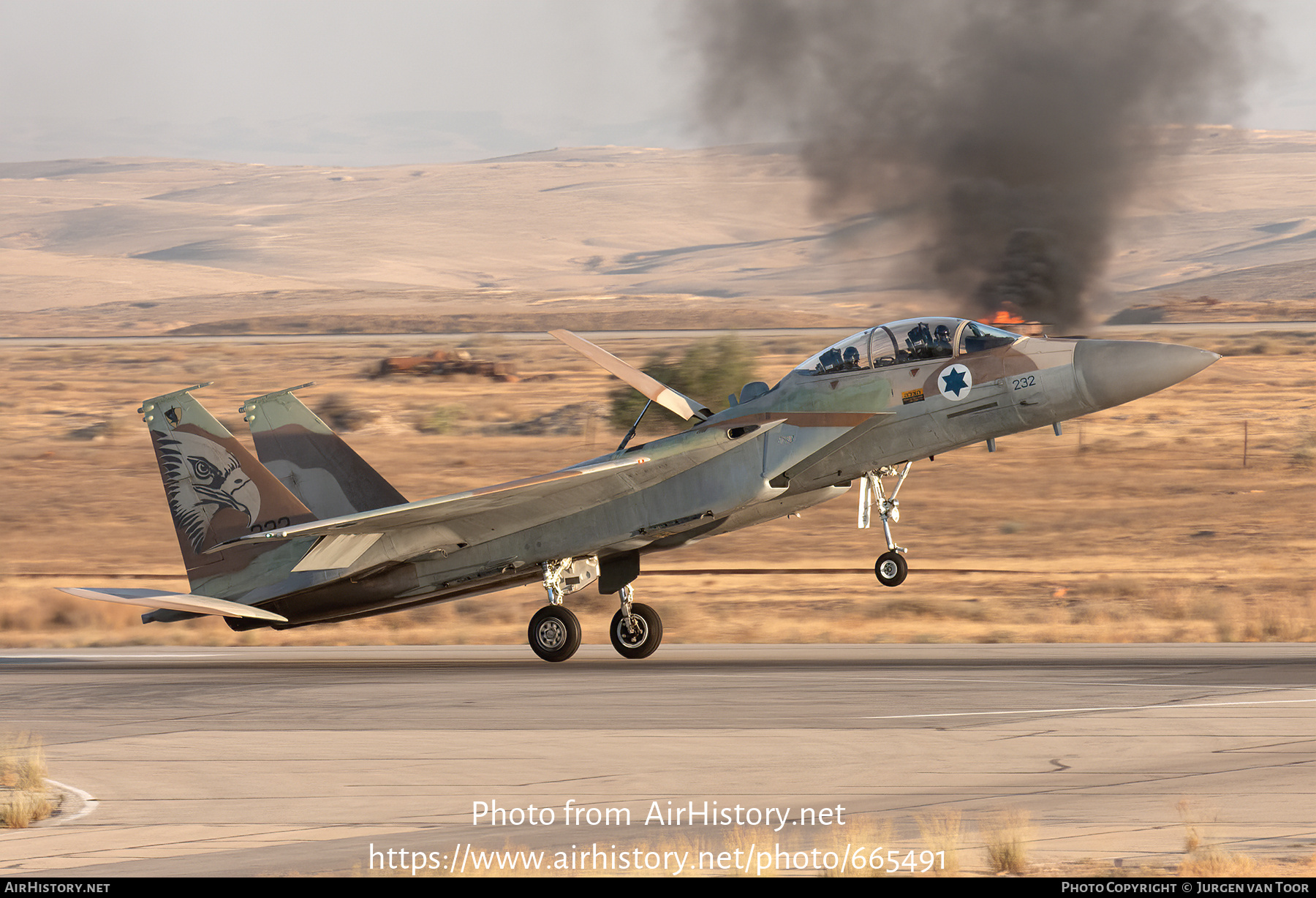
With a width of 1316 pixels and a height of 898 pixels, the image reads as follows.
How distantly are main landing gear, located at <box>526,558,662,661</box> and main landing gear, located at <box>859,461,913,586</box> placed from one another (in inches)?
150

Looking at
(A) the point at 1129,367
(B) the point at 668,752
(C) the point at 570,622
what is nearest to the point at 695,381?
(C) the point at 570,622

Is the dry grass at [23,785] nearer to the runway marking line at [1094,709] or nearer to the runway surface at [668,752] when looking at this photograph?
the runway surface at [668,752]

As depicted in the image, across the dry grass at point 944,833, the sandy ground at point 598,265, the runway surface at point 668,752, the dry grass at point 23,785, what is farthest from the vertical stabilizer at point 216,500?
the sandy ground at point 598,265

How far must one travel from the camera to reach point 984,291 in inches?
2067

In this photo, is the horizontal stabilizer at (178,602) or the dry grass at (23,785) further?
the horizontal stabilizer at (178,602)

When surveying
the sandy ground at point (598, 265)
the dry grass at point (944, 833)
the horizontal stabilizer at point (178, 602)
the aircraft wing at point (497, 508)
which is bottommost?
the dry grass at point (944, 833)

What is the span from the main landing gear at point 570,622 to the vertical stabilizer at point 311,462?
2823mm

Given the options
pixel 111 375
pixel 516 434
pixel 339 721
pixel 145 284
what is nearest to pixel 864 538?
pixel 516 434

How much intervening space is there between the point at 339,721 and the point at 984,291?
40136mm

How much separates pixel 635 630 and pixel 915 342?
5970 mm

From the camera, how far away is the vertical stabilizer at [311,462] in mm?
22172

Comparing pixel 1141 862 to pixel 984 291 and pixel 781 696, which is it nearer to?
pixel 781 696

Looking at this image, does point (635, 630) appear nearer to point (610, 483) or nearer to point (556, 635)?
point (556, 635)

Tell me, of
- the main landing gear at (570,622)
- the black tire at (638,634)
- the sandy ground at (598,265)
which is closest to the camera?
the main landing gear at (570,622)
